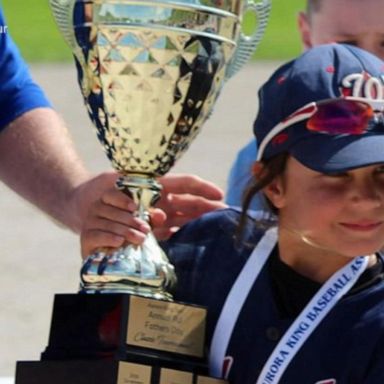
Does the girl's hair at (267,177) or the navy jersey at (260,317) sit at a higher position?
the girl's hair at (267,177)

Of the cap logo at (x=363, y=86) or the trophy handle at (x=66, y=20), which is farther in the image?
the trophy handle at (x=66, y=20)

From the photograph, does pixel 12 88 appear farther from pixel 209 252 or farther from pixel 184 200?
pixel 209 252

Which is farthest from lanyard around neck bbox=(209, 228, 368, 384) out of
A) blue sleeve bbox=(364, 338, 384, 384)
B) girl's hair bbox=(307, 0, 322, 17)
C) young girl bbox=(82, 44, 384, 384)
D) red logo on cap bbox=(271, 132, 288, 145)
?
girl's hair bbox=(307, 0, 322, 17)

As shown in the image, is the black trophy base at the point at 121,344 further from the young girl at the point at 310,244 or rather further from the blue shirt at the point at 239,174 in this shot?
the blue shirt at the point at 239,174

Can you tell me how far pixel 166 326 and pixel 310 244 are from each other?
0.28 m

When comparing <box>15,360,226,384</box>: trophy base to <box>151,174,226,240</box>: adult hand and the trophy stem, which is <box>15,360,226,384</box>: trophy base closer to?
the trophy stem

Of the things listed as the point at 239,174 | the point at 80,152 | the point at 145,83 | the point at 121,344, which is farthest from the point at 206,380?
the point at 80,152

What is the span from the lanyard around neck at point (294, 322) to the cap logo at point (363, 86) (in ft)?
0.93

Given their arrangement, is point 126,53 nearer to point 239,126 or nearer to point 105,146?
point 105,146

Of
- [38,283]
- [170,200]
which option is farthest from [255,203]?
[38,283]

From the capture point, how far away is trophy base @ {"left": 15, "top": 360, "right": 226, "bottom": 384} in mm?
2389

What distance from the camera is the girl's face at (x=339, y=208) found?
2354 millimetres

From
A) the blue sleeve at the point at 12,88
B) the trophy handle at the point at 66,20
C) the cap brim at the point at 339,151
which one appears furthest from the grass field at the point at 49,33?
the cap brim at the point at 339,151

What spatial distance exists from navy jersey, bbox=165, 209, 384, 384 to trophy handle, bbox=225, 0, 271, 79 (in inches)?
11.6
